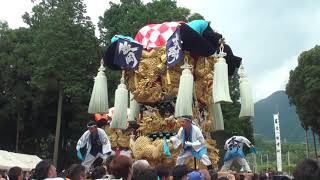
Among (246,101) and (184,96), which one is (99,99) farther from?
(246,101)

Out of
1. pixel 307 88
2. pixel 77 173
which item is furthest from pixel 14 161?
pixel 307 88

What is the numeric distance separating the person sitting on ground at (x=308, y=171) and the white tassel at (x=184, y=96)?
717 cm

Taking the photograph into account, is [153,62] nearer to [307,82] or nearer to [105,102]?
[105,102]

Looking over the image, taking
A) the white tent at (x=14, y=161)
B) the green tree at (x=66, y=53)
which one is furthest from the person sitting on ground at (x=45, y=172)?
the green tree at (x=66, y=53)

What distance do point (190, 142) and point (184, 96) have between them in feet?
3.58

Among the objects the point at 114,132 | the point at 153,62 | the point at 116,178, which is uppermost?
the point at 153,62

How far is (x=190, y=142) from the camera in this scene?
996 cm

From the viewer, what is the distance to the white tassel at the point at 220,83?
1062 centimetres

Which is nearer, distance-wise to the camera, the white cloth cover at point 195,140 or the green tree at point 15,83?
the white cloth cover at point 195,140

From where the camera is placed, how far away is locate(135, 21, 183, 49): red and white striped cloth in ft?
40.1

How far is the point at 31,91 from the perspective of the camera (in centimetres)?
3050

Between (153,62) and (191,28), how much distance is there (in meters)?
1.37

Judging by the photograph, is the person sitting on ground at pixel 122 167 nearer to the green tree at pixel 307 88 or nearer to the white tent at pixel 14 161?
the white tent at pixel 14 161

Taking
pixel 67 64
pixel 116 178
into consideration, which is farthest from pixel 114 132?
pixel 67 64
